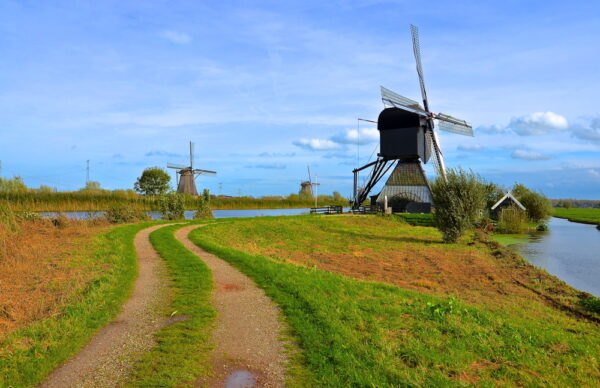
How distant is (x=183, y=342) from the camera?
28.1ft

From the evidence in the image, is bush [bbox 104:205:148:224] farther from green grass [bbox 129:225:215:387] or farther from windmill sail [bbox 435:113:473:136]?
windmill sail [bbox 435:113:473:136]

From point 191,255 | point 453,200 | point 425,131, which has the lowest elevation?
point 191,255

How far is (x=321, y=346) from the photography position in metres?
8.53

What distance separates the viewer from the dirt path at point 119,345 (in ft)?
23.2

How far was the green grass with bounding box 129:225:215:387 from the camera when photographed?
7.06 m

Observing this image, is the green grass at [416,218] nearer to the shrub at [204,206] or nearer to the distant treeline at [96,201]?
the shrub at [204,206]

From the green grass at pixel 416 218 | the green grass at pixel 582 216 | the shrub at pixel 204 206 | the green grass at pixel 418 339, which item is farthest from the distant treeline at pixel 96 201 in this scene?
the green grass at pixel 582 216

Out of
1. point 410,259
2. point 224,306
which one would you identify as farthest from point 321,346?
point 410,259

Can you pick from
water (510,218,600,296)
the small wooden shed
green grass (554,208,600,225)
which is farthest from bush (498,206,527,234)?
green grass (554,208,600,225)

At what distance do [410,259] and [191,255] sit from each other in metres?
15.2

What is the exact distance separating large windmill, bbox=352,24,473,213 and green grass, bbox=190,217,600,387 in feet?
153

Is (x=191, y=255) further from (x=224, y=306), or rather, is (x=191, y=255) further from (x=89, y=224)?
(x=89, y=224)

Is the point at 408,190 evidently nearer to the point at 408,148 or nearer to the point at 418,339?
the point at 408,148

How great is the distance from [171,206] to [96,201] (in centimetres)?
1672
